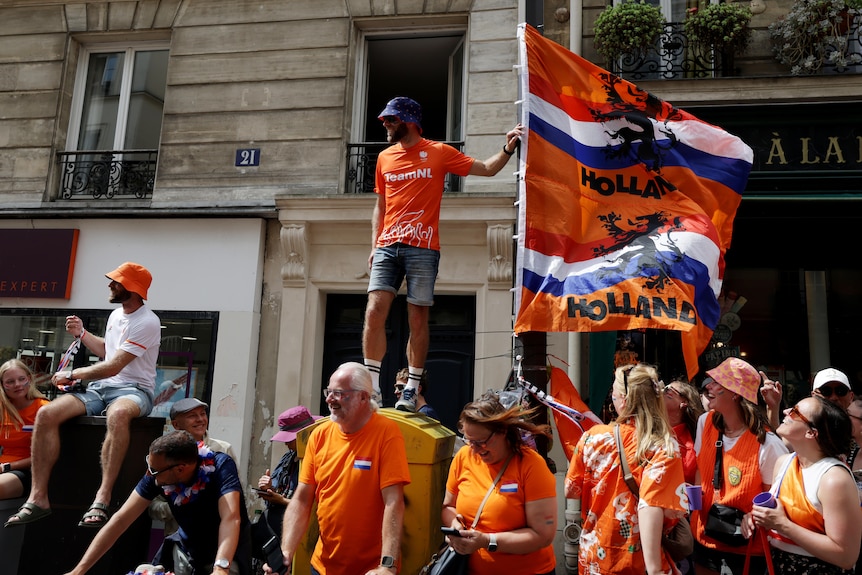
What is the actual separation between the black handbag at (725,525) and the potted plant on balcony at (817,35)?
624cm

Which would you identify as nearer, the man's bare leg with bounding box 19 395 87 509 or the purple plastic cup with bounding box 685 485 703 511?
the purple plastic cup with bounding box 685 485 703 511

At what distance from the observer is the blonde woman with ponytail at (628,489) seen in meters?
3.22

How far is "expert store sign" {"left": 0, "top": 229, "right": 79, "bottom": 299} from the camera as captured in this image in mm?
9492

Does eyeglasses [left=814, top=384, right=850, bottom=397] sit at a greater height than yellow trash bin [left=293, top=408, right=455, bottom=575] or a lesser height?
greater

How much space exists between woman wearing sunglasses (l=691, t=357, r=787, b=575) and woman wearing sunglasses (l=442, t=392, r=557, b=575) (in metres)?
1.18

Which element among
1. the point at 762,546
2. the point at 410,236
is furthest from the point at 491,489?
the point at 410,236

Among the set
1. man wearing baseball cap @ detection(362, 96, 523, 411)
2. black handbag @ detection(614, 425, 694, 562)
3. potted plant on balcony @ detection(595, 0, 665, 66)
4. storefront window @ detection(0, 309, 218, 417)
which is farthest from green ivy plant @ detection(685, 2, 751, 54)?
storefront window @ detection(0, 309, 218, 417)

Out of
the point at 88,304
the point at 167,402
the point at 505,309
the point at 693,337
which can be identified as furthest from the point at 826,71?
the point at 88,304

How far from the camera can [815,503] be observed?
10.8 ft

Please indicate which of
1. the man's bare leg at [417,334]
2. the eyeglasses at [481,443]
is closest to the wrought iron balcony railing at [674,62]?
the man's bare leg at [417,334]

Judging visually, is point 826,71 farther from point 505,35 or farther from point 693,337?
point 693,337

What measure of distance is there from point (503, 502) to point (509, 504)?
0.03 m

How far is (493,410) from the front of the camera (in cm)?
340

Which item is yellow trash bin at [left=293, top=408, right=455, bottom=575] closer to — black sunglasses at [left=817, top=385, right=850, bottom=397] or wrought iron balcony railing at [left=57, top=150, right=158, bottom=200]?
black sunglasses at [left=817, top=385, right=850, bottom=397]
